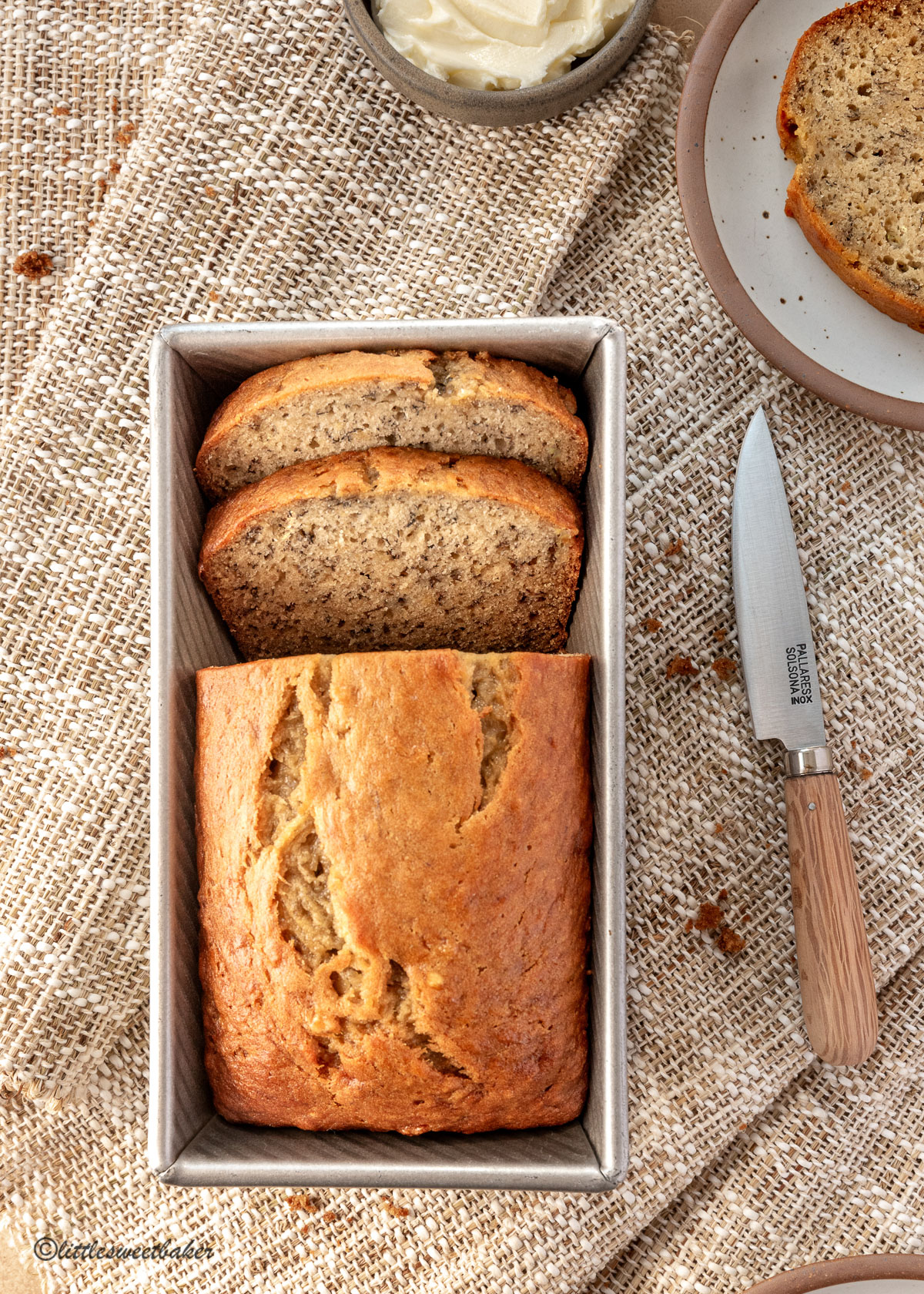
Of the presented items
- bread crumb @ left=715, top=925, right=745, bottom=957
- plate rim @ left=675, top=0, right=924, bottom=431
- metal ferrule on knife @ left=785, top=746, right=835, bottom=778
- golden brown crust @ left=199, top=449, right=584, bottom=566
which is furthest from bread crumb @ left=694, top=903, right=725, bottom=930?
plate rim @ left=675, top=0, right=924, bottom=431

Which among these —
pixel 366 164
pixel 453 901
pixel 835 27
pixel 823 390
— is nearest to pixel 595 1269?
pixel 453 901

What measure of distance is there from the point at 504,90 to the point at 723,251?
2.10 ft

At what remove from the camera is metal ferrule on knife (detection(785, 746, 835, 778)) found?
8.21ft

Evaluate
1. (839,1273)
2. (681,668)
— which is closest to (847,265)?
(681,668)

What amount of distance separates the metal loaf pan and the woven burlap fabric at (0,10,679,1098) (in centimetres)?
46

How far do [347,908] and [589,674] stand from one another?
674 mm

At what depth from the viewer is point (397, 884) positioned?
192 cm

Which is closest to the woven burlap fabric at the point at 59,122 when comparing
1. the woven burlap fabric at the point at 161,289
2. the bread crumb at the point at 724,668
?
the woven burlap fabric at the point at 161,289

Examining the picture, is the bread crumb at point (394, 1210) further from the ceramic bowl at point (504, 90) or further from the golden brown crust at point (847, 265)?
the ceramic bowl at point (504, 90)

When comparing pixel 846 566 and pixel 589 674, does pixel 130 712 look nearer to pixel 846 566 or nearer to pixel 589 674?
pixel 589 674

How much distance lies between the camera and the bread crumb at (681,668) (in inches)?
102

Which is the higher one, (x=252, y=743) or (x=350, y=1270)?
(x=252, y=743)

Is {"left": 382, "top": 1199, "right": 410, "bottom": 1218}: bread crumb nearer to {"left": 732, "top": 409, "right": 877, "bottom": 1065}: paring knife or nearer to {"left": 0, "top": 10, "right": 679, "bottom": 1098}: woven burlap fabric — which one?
{"left": 0, "top": 10, "right": 679, "bottom": 1098}: woven burlap fabric

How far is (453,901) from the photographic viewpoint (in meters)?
1.93
